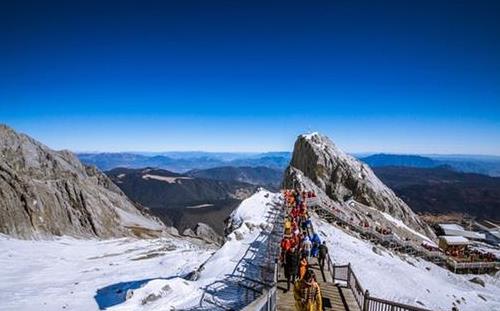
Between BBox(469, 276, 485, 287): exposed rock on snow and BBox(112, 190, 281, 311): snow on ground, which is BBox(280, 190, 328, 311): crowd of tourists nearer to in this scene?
BBox(112, 190, 281, 311): snow on ground

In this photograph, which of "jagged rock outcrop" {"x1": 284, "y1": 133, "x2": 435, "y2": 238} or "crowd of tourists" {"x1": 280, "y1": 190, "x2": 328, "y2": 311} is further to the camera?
"jagged rock outcrop" {"x1": 284, "y1": 133, "x2": 435, "y2": 238}

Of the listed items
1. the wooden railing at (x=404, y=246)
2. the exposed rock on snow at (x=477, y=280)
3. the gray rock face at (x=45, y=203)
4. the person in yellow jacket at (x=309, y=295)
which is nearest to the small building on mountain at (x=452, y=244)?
the wooden railing at (x=404, y=246)

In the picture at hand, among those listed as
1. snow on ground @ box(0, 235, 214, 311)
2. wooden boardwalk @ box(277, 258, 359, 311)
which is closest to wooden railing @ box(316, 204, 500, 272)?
snow on ground @ box(0, 235, 214, 311)

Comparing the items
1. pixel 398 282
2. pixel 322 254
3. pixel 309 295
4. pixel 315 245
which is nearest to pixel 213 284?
pixel 315 245

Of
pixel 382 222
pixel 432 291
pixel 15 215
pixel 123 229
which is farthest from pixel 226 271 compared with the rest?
pixel 123 229

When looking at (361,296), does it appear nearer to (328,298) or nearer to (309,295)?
(328,298)

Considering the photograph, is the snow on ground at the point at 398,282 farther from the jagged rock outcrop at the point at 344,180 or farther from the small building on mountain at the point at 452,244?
the jagged rock outcrop at the point at 344,180

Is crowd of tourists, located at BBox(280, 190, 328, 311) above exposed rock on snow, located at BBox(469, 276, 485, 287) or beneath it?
above
